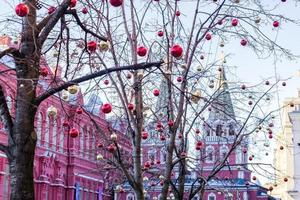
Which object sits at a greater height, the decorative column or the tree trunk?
the decorative column

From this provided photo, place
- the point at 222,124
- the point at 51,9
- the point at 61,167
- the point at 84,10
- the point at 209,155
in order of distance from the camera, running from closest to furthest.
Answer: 1. the point at 51,9
2. the point at 84,10
3. the point at 209,155
4. the point at 222,124
5. the point at 61,167

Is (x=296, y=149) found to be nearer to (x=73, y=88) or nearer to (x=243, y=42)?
(x=243, y=42)

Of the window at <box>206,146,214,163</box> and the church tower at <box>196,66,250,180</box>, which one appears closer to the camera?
the church tower at <box>196,66,250,180</box>

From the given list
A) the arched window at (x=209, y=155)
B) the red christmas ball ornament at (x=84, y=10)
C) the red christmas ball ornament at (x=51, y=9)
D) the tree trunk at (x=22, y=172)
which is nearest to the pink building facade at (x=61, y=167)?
the arched window at (x=209, y=155)

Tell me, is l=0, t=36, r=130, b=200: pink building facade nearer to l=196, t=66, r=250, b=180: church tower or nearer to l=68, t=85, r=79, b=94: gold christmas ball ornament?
l=196, t=66, r=250, b=180: church tower

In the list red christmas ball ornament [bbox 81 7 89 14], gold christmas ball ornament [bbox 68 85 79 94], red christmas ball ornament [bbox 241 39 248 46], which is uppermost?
red christmas ball ornament [bbox 241 39 248 46]

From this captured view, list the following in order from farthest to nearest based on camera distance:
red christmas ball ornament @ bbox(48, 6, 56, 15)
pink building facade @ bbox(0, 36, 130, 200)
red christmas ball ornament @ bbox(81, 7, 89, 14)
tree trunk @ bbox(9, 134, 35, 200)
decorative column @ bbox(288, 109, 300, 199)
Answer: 1. pink building facade @ bbox(0, 36, 130, 200)
2. decorative column @ bbox(288, 109, 300, 199)
3. red christmas ball ornament @ bbox(81, 7, 89, 14)
4. red christmas ball ornament @ bbox(48, 6, 56, 15)
5. tree trunk @ bbox(9, 134, 35, 200)

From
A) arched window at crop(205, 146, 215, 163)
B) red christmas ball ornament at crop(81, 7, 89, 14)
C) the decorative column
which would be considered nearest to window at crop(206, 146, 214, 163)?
arched window at crop(205, 146, 215, 163)

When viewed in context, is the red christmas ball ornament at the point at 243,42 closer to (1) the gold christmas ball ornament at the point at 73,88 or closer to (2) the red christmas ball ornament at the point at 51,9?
(2) the red christmas ball ornament at the point at 51,9

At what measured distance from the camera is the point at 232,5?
29.9 feet

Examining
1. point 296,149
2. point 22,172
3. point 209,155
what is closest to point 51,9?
point 22,172

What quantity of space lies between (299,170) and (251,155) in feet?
39.1

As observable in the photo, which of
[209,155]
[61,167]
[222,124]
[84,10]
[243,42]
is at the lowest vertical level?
[209,155]

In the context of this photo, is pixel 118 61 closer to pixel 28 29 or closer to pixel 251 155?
pixel 28 29
